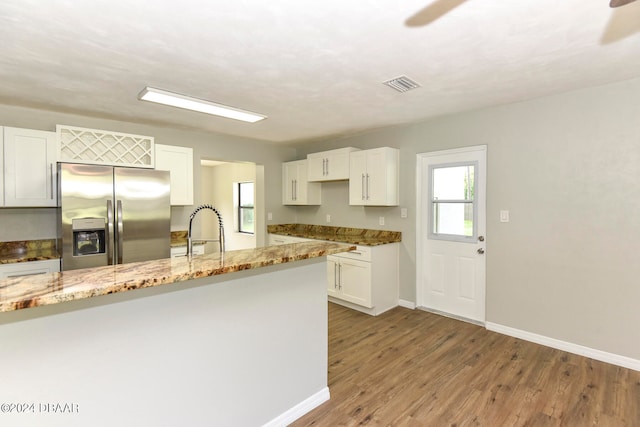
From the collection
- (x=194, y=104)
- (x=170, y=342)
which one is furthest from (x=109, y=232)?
(x=170, y=342)

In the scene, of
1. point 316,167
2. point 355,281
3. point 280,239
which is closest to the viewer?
point 355,281

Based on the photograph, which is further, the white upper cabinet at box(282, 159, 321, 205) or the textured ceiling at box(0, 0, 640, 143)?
the white upper cabinet at box(282, 159, 321, 205)

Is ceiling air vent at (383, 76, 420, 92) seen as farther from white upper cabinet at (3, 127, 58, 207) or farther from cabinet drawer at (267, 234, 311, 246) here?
white upper cabinet at (3, 127, 58, 207)

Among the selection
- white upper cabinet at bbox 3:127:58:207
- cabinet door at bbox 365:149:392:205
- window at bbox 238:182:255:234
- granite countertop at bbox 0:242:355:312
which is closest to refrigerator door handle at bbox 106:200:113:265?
white upper cabinet at bbox 3:127:58:207

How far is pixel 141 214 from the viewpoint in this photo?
3.38 m

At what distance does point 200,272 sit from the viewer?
1.42 meters

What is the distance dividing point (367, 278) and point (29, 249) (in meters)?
3.80

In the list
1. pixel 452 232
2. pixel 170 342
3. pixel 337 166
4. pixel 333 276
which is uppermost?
pixel 337 166

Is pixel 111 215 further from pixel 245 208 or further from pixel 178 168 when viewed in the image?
pixel 245 208

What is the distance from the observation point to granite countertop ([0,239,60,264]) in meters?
3.16

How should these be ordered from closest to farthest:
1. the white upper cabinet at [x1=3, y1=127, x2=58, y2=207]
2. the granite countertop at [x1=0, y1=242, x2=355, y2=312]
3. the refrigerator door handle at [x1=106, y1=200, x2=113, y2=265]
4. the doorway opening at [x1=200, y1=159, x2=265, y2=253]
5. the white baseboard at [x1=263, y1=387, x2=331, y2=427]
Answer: the granite countertop at [x1=0, y1=242, x2=355, y2=312]
the white baseboard at [x1=263, y1=387, x2=331, y2=427]
the white upper cabinet at [x1=3, y1=127, x2=58, y2=207]
the refrigerator door handle at [x1=106, y1=200, x2=113, y2=265]
the doorway opening at [x1=200, y1=159, x2=265, y2=253]

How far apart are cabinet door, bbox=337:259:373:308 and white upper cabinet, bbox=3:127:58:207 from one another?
334 centimetres

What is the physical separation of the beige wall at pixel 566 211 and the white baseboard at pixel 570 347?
0.04m

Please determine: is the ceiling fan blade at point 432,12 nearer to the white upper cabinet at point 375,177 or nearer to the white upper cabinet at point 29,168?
the white upper cabinet at point 375,177
